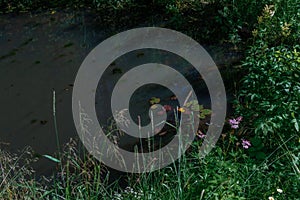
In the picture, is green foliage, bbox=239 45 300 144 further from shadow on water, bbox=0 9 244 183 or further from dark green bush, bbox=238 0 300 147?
shadow on water, bbox=0 9 244 183

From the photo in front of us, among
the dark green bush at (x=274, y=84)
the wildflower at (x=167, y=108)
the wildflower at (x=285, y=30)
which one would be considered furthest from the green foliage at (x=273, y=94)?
the wildflower at (x=167, y=108)

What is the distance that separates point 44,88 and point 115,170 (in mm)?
1848

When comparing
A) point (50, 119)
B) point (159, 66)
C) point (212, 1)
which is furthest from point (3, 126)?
point (212, 1)

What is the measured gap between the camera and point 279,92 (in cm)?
325

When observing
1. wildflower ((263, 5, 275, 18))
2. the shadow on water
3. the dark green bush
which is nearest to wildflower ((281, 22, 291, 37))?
the dark green bush

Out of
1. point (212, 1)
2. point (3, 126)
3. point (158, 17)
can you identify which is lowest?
point (3, 126)

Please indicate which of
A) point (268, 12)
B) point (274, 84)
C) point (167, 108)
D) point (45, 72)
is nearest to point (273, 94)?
point (274, 84)

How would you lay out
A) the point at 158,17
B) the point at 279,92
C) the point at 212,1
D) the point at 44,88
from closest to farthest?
the point at 279,92 → the point at 44,88 → the point at 212,1 → the point at 158,17

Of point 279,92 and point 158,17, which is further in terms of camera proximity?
point 158,17

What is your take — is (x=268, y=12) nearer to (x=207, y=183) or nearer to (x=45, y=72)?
(x=207, y=183)

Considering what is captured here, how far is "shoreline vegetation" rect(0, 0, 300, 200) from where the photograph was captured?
2469 mm

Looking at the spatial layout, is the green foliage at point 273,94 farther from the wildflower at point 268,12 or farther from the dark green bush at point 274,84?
the wildflower at point 268,12

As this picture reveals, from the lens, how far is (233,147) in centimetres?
322

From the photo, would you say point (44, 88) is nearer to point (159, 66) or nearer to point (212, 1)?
point (159, 66)
